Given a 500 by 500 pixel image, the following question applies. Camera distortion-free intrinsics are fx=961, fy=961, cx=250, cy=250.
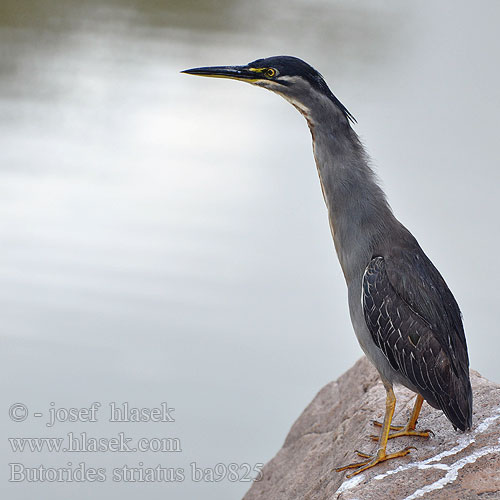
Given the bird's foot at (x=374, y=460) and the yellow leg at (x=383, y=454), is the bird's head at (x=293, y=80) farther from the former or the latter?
the bird's foot at (x=374, y=460)

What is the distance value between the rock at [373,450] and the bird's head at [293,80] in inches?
46.5

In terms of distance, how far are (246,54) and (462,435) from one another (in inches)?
293

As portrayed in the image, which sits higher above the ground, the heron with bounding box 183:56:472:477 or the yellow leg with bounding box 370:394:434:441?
the heron with bounding box 183:56:472:477

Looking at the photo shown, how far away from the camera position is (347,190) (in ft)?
11.7

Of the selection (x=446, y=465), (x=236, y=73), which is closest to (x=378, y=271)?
(x=446, y=465)

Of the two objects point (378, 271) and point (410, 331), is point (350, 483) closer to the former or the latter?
point (410, 331)

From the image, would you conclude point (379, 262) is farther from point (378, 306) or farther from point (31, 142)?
point (31, 142)

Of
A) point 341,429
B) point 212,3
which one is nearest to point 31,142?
point 212,3

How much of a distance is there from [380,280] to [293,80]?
815 mm

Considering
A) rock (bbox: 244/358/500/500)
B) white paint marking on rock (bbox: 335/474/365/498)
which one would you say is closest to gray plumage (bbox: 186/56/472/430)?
rock (bbox: 244/358/500/500)

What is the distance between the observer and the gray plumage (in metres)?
3.40

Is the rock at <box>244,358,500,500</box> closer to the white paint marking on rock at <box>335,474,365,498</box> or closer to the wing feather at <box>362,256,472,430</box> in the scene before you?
the white paint marking on rock at <box>335,474,365,498</box>

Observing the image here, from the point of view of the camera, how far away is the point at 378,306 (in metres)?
3.40

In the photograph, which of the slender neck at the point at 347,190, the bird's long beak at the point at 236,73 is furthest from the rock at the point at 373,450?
the bird's long beak at the point at 236,73
